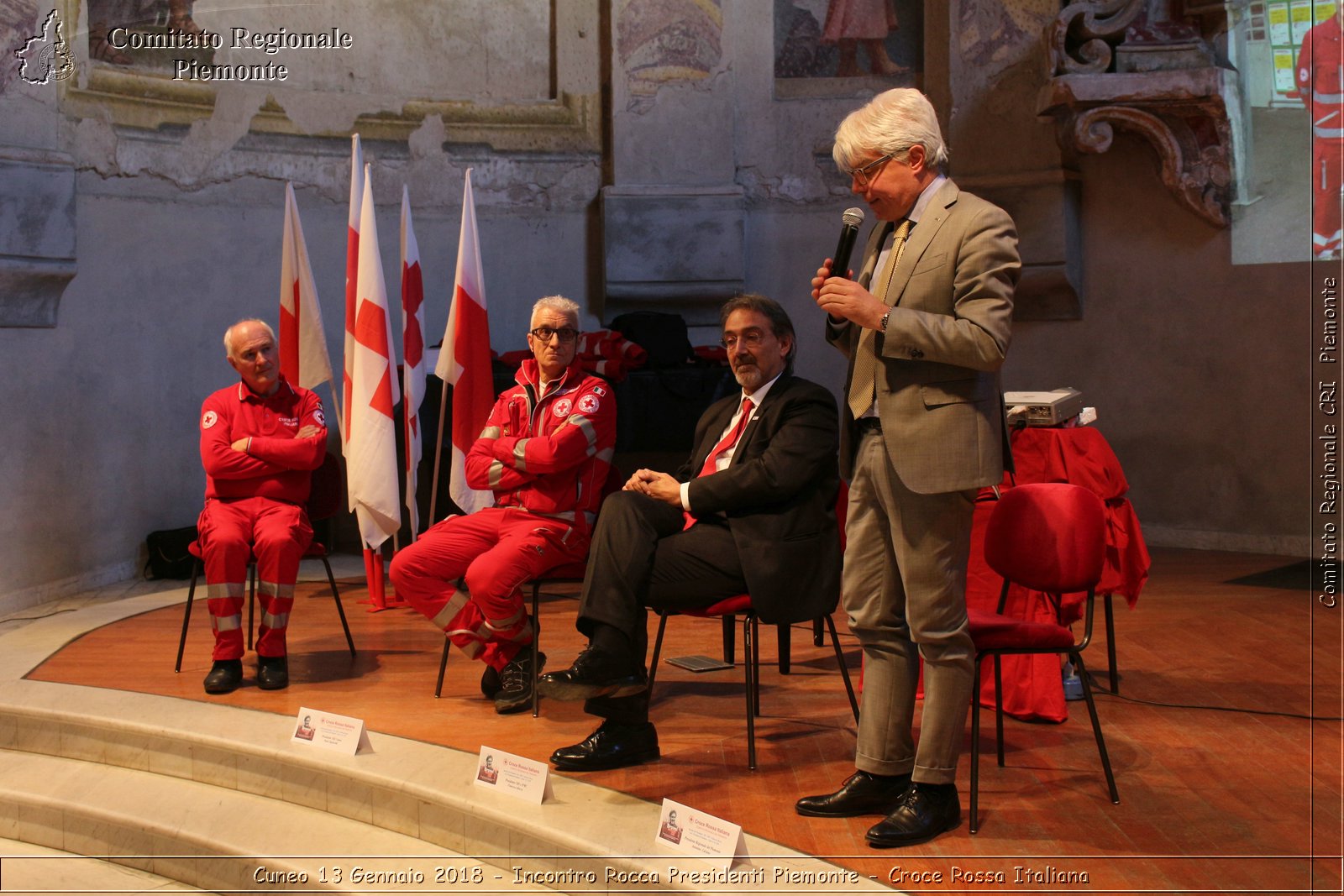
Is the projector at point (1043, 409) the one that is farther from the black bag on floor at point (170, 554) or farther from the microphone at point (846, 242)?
the black bag on floor at point (170, 554)

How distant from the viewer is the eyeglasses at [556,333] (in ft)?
12.9

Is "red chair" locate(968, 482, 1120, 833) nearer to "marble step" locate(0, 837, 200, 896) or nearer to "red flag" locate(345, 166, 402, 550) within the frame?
"marble step" locate(0, 837, 200, 896)

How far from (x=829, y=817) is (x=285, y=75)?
18.6 ft

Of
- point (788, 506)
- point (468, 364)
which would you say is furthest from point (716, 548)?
point (468, 364)

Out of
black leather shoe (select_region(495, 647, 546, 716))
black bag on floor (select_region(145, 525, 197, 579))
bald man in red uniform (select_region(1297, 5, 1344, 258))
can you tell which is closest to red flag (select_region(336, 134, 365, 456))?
black bag on floor (select_region(145, 525, 197, 579))

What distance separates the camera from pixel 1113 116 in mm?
6418

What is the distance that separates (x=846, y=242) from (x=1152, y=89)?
14.9ft

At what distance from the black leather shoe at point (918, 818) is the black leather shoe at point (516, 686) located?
4.82 ft

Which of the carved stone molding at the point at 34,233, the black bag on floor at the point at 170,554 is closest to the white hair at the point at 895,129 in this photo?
the carved stone molding at the point at 34,233

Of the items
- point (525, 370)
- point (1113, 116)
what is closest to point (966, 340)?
point (525, 370)

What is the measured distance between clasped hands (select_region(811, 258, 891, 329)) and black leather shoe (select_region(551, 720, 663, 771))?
139 cm

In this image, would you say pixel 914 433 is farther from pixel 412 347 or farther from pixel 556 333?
pixel 412 347

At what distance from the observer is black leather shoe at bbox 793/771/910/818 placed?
9.16ft

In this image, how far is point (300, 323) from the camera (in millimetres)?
5543
